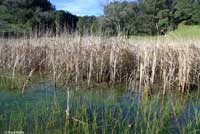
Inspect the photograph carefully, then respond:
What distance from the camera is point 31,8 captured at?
29.2m

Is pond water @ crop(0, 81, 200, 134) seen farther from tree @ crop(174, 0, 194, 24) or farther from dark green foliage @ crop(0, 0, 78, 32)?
tree @ crop(174, 0, 194, 24)

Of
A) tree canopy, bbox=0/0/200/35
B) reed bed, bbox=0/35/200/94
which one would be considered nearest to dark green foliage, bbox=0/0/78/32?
tree canopy, bbox=0/0/200/35

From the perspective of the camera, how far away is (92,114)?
14.2ft

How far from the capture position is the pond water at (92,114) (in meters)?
3.75

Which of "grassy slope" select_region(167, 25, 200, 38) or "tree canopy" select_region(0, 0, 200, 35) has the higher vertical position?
"tree canopy" select_region(0, 0, 200, 35)

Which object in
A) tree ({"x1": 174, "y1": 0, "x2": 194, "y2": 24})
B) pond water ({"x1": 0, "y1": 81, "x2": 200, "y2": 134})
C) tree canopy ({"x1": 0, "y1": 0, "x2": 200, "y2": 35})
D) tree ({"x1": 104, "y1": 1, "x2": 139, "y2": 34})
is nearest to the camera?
pond water ({"x1": 0, "y1": 81, "x2": 200, "y2": 134})

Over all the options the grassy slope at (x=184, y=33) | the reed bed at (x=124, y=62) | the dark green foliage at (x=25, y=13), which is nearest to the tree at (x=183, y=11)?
the grassy slope at (x=184, y=33)

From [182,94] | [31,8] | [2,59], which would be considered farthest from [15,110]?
[31,8]

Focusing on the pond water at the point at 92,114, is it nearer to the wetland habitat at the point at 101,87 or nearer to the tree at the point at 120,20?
the wetland habitat at the point at 101,87

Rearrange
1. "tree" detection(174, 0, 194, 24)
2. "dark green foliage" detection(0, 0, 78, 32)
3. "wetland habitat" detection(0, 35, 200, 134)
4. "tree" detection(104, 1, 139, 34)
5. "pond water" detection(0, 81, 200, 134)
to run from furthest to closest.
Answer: "tree" detection(174, 0, 194, 24), "dark green foliage" detection(0, 0, 78, 32), "tree" detection(104, 1, 139, 34), "wetland habitat" detection(0, 35, 200, 134), "pond water" detection(0, 81, 200, 134)

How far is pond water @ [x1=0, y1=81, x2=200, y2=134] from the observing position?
3.75 metres

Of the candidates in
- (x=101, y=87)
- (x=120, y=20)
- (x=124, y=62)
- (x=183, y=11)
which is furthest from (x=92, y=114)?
(x=183, y=11)

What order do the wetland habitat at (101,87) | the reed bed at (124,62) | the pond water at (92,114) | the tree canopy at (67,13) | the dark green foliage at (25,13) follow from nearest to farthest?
the pond water at (92,114), the wetland habitat at (101,87), the reed bed at (124,62), the tree canopy at (67,13), the dark green foliage at (25,13)

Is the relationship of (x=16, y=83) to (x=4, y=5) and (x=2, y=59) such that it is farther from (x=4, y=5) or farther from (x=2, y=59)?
(x=4, y=5)
